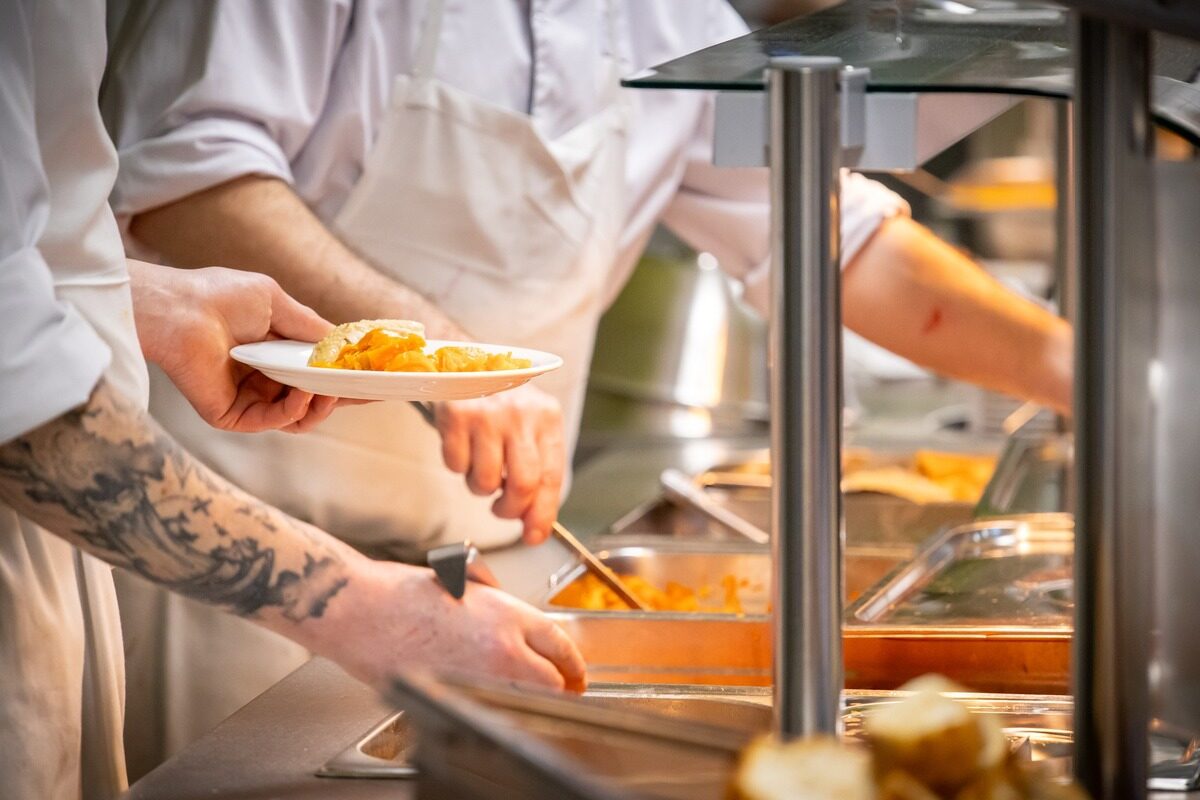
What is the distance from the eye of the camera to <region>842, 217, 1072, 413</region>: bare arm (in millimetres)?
1833

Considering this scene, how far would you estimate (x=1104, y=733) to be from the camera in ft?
2.11

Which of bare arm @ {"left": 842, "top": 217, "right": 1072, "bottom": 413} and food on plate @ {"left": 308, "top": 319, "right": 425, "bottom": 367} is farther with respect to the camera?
bare arm @ {"left": 842, "top": 217, "right": 1072, "bottom": 413}

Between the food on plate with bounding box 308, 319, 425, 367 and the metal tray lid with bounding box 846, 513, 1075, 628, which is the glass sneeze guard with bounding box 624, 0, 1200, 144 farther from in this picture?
the metal tray lid with bounding box 846, 513, 1075, 628

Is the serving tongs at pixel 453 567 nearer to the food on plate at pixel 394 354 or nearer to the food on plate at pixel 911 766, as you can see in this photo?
the food on plate at pixel 394 354

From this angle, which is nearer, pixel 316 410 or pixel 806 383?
pixel 806 383

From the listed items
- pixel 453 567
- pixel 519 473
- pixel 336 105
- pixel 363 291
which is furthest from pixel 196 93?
pixel 453 567

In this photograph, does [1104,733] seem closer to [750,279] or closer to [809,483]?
[809,483]

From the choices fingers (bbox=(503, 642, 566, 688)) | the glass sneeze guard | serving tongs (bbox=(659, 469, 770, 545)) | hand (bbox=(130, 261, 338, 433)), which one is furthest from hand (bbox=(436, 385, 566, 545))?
the glass sneeze guard

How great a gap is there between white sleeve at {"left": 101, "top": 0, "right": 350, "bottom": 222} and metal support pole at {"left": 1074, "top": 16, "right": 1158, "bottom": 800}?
0.95m

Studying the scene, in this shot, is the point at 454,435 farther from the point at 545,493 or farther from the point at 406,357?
the point at 406,357

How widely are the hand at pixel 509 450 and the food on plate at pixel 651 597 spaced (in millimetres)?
110

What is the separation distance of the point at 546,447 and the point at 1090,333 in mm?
Answer: 808

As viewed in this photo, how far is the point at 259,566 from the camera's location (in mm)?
1061

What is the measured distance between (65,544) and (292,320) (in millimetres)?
251
